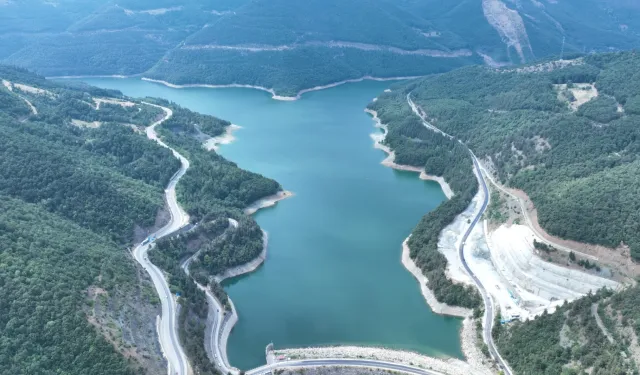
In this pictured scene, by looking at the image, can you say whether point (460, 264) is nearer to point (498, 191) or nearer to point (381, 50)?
point (498, 191)

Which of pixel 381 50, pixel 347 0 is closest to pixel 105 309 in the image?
pixel 381 50

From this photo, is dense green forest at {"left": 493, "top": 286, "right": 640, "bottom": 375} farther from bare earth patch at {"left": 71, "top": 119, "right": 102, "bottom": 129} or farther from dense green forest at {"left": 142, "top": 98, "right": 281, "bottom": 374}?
bare earth patch at {"left": 71, "top": 119, "right": 102, "bottom": 129}

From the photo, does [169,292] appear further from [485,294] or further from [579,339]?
[579,339]

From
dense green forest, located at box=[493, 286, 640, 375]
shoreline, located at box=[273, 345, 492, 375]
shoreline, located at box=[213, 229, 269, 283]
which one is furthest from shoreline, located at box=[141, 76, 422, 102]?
dense green forest, located at box=[493, 286, 640, 375]

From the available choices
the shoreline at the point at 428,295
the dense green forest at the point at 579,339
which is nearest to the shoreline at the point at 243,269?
the shoreline at the point at 428,295

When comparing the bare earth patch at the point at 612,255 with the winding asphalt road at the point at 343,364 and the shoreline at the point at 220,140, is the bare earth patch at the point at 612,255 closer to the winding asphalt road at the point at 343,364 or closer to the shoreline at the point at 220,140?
the winding asphalt road at the point at 343,364
